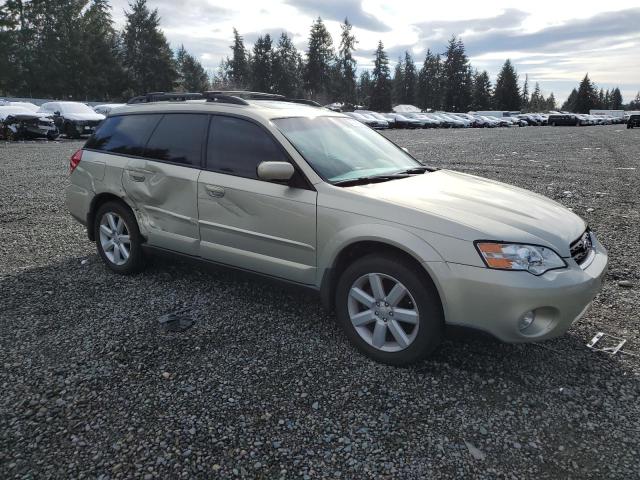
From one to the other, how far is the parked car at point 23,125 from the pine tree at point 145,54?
39937mm

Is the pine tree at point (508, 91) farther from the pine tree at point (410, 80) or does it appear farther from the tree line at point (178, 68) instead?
the pine tree at point (410, 80)

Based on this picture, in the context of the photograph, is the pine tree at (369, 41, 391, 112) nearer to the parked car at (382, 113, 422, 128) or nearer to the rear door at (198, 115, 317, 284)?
the parked car at (382, 113, 422, 128)

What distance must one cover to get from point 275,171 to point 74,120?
22866 mm

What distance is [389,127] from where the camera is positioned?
43781 mm

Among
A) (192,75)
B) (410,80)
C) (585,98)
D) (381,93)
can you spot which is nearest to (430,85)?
(410,80)

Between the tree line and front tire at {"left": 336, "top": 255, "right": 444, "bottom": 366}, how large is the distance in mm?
60150

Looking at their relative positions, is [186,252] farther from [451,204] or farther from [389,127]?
[389,127]

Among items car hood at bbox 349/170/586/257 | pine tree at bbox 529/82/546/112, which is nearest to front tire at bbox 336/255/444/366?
car hood at bbox 349/170/586/257

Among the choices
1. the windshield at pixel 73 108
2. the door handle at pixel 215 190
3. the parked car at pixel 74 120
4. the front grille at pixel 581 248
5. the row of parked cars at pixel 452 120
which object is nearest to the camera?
the front grille at pixel 581 248

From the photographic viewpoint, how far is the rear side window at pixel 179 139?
4.23 metres

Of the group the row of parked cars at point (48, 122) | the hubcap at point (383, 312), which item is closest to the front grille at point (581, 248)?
the hubcap at point (383, 312)

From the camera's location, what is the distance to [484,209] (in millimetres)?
3215

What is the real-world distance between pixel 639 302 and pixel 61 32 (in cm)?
6469

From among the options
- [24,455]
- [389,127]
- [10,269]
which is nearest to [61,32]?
[389,127]
